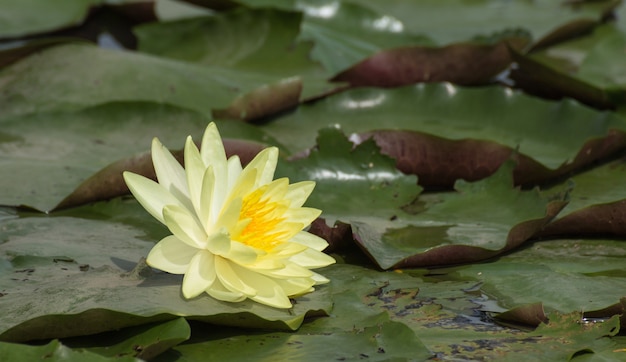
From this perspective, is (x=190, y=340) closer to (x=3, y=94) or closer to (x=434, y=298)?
(x=434, y=298)

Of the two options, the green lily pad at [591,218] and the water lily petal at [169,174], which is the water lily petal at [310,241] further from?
the green lily pad at [591,218]

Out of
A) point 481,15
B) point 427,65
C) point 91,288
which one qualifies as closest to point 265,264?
point 91,288

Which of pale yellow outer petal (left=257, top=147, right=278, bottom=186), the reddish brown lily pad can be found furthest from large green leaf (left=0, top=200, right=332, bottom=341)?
the reddish brown lily pad

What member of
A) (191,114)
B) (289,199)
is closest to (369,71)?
(191,114)

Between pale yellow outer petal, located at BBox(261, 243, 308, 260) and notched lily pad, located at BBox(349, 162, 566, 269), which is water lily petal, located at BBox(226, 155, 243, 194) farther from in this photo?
notched lily pad, located at BBox(349, 162, 566, 269)

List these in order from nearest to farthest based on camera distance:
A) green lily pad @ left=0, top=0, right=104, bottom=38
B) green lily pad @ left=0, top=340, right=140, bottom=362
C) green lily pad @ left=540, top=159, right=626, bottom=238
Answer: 1. green lily pad @ left=0, top=340, right=140, bottom=362
2. green lily pad @ left=540, top=159, right=626, bottom=238
3. green lily pad @ left=0, top=0, right=104, bottom=38
